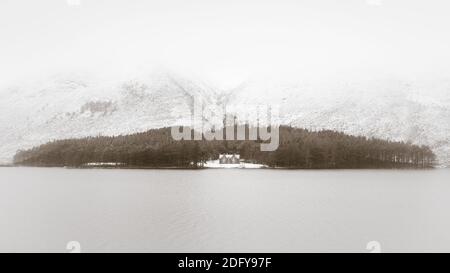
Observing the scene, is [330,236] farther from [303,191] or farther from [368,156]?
[368,156]

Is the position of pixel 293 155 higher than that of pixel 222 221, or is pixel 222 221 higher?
pixel 293 155

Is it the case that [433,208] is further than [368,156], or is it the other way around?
[368,156]

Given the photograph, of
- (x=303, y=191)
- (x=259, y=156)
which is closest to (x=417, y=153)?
(x=259, y=156)

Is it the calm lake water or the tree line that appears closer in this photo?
the calm lake water

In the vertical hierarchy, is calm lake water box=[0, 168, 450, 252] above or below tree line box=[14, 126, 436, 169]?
below

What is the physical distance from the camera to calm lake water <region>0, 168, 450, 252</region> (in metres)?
38.8

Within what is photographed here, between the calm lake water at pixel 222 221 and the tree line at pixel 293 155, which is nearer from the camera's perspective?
the calm lake water at pixel 222 221

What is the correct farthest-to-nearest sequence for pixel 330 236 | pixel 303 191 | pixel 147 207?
pixel 303 191, pixel 147 207, pixel 330 236

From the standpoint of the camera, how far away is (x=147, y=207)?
60844mm

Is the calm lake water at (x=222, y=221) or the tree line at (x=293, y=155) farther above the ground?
the tree line at (x=293, y=155)

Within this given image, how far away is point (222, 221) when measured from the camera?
4934 cm

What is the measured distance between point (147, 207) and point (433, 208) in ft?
126

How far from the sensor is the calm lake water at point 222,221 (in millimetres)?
38750
